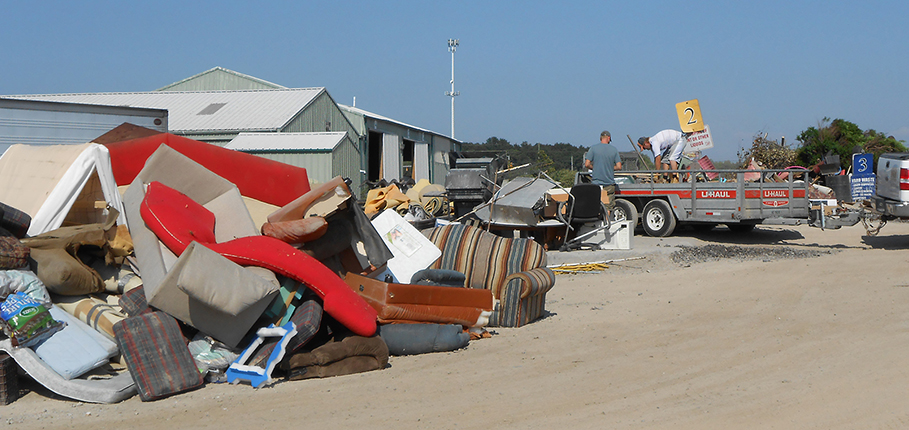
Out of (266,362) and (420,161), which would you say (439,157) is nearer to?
(420,161)

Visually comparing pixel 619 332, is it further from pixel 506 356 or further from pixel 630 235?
pixel 630 235

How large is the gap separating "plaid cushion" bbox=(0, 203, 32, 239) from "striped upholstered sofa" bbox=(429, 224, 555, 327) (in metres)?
3.33

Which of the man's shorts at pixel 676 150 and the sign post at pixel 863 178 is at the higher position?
the man's shorts at pixel 676 150

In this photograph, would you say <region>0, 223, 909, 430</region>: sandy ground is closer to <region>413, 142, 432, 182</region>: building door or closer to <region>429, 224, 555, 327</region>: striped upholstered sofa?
<region>429, 224, 555, 327</region>: striped upholstered sofa

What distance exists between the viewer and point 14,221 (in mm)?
5238

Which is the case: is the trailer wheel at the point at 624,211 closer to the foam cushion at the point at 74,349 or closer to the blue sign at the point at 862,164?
the blue sign at the point at 862,164

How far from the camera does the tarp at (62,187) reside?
233 inches

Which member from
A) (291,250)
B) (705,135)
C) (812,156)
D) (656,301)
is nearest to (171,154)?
(291,250)

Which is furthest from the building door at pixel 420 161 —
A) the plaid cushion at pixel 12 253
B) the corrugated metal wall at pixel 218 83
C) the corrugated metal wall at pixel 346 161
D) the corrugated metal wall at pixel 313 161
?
the plaid cushion at pixel 12 253

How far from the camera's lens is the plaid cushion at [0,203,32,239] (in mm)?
5176

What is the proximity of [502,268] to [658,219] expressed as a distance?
760cm

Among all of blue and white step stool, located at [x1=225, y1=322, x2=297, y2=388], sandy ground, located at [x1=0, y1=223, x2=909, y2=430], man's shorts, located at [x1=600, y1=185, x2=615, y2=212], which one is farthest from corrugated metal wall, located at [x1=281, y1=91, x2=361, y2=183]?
blue and white step stool, located at [x1=225, y1=322, x2=297, y2=388]

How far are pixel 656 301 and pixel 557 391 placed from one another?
372 cm

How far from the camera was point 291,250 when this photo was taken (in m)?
5.00
